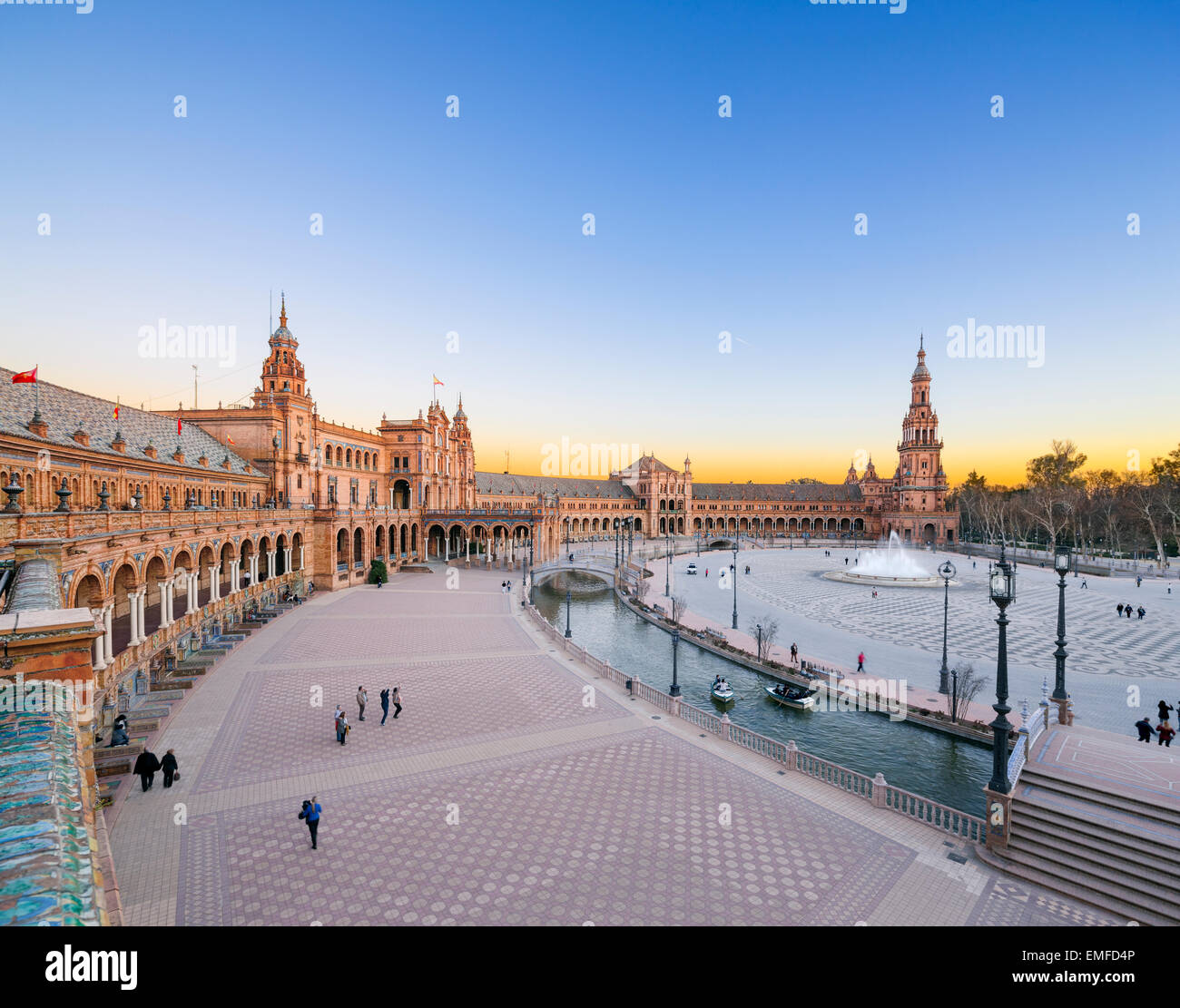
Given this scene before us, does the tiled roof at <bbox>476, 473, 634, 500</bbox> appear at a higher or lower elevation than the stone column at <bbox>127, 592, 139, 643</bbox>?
higher

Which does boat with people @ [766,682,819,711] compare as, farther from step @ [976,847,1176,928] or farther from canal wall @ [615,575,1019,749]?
step @ [976,847,1176,928]

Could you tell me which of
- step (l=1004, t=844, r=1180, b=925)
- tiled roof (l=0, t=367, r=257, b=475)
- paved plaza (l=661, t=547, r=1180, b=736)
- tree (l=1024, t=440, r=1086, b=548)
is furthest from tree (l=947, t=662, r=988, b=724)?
tree (l=1024, t=440, r=1086, b=548)

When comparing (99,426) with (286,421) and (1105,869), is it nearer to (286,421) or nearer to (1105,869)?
(286,421)

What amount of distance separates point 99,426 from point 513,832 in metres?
33.6

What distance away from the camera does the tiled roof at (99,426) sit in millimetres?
25594

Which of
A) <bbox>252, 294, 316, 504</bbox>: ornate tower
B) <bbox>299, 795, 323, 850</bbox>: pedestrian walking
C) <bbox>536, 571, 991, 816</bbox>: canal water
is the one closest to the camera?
<bbox>299, 795, 323, 850</bbox>: pedestrian walking

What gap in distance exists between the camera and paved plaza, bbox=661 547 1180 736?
2605cm

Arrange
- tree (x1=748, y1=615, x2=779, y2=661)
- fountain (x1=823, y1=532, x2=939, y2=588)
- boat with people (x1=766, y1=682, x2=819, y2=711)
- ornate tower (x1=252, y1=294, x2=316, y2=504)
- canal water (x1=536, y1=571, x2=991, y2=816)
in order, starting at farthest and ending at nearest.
Answer: 1. fountain (x1=823, y1=532, x2=939, y2=588)
2. ornate tower (x1=252, y1=294, x2=316, y2=504)
3. tree (x1=748, y1=615, x2=779, y2=661)
4. boat with people (x1=766, y1=682, x2=819, y2=711)
5. canal water (x1=536, y1=571, x2=991, y2=816)

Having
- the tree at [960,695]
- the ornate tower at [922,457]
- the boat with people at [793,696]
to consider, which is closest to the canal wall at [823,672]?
the tree at [960,695]

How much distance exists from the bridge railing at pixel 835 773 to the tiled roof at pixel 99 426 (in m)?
26.5

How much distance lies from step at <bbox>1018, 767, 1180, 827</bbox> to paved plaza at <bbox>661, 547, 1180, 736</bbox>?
10.6m

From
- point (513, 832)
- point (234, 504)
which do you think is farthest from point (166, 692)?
point (234, 504)

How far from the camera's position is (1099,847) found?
11539 mm

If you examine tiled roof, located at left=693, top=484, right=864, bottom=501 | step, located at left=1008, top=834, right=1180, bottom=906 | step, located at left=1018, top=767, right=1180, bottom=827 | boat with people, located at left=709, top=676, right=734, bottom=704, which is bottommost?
boat with people, located at left=709, top=676, right=734, bottom=704
